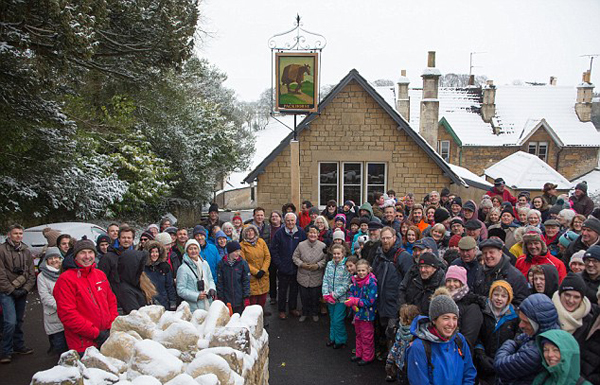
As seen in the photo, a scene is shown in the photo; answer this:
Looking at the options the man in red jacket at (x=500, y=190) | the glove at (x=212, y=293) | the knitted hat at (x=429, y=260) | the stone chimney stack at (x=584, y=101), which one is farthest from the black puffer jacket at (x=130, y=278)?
the stone chimney stack at (x=584, y=101)

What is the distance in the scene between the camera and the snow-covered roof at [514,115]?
3186 cm

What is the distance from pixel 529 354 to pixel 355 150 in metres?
10.3

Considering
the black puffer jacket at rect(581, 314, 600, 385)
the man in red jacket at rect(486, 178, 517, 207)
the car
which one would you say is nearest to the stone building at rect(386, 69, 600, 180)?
the man in red jacket at rect(486, 178, 517, 207)

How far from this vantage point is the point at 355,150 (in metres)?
13.0

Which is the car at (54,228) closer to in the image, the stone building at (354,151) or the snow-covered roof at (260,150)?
the stone building at (354,151)

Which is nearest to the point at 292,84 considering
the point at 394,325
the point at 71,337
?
the point at 394,325

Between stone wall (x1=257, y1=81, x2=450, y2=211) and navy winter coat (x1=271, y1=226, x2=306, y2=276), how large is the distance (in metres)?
5.46

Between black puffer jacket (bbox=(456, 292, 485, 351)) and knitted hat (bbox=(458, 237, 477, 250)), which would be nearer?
black puffer jacket (bbox=(456, 292, 485, 351))

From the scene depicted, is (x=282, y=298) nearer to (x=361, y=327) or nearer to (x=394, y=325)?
(x=361, y=327)

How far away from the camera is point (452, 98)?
35219 millimetres

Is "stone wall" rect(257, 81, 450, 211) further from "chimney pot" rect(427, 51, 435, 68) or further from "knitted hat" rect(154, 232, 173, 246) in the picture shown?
"chimney pot" rect(427, 51, 435, 68)

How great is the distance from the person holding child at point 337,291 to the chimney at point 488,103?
3237cm

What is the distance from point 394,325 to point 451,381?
6.59 ft

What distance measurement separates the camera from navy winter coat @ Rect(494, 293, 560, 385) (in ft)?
10.00
